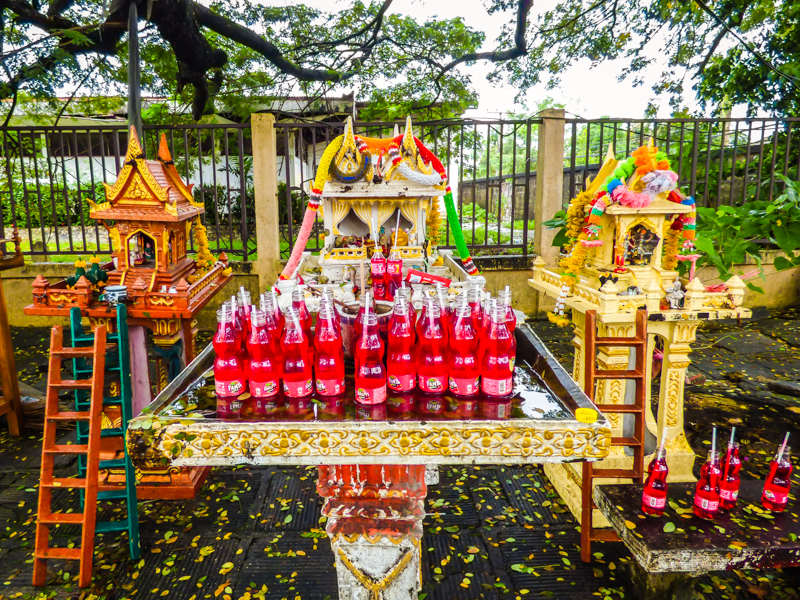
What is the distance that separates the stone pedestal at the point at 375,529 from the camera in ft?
7.62

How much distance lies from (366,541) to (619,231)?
2.80m

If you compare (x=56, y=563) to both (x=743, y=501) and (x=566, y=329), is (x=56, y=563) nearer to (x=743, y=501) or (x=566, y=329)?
(x=743, y=501)

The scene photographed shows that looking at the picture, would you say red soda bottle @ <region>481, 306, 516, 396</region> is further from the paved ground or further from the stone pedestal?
the paved ground

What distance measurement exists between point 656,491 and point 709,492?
0.29 m

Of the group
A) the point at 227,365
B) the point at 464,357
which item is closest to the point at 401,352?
the point at 464,357

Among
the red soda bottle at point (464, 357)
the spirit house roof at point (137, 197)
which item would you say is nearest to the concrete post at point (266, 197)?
the spirit house roof at point (137, 197)

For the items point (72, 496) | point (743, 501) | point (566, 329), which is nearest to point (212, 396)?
point (72, 496)

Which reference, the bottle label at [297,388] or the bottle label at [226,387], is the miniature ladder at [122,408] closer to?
the bottle label at [226,387]

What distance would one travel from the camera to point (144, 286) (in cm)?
Result: 387

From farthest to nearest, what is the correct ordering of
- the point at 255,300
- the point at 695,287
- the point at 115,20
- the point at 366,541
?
the point at 255,300
the point at 115,20
the point at 695,287
the point at 366,541

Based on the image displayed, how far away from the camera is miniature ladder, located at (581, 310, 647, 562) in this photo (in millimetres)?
3023

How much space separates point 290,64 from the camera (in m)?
8.86

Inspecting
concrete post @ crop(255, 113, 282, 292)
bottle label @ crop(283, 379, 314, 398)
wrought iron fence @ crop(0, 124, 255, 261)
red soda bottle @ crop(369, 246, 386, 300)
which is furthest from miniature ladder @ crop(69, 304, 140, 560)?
concrete post @ crop(255, 113, 282, 292)

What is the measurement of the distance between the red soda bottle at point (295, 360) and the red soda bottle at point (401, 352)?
14.7 inches
